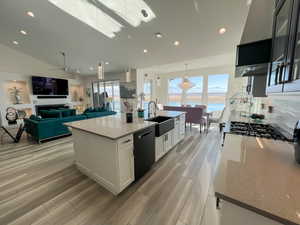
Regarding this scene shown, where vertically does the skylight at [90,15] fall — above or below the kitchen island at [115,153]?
above

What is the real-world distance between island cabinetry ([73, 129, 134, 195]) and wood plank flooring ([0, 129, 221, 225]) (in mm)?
148

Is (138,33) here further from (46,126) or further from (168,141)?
(46,126)

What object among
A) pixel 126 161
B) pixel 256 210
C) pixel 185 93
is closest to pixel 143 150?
pixel 126 161

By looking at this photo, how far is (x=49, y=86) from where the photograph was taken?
7086 mm

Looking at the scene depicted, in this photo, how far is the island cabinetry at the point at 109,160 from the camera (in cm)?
173

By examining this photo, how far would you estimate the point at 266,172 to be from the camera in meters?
0.78

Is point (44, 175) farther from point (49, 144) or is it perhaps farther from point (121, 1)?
point (121, 1)

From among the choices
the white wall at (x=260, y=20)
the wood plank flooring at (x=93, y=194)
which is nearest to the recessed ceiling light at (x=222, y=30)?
the white wall at (x=260, y=20)

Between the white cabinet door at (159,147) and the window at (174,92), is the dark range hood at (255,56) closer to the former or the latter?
the white cabinet door at (159,147)

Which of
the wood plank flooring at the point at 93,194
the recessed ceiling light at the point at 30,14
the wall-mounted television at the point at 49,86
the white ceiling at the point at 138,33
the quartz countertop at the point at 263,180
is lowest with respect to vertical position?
the wood plank flooring at the point at 93,194

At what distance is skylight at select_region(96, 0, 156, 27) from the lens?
110 inches

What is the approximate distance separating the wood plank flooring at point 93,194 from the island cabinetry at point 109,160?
0.49ft

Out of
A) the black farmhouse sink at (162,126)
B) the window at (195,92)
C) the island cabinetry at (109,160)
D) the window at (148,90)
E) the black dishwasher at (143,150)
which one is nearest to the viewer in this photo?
the island cabinetry at (109,160)

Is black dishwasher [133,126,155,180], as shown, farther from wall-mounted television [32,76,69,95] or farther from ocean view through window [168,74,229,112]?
wall-mounted television [32,76,69,95]
